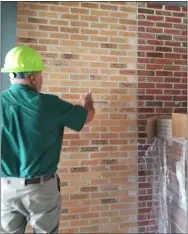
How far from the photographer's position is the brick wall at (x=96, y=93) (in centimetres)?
264

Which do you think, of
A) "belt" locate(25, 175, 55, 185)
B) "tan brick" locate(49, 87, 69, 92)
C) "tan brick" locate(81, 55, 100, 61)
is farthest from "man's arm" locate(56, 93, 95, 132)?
"tan brick" locate(81, 55, 100, 61)

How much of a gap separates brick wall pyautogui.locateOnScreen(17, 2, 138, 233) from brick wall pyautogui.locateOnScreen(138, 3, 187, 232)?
0.08 meters

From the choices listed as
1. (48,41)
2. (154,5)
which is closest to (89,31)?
(48,41)

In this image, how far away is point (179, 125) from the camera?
2426mm

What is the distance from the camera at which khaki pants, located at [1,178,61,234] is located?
1.71 m

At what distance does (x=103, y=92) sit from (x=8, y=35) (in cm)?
102

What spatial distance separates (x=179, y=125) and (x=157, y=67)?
2.53ft

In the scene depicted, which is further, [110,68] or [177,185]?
[110,68]

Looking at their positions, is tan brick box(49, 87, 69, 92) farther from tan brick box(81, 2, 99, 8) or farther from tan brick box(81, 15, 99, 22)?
tan brick box(81, 2, 99, 8)

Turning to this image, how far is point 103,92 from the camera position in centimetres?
Result: 277

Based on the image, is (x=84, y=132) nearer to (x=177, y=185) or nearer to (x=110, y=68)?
(x=110, y=68)

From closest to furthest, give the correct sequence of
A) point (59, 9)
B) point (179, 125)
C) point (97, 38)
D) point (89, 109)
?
point (89, 109) → point (179, 125) → point (59, 9) → point (97, 38)

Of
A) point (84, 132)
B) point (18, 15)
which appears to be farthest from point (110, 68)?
point (18, 15)

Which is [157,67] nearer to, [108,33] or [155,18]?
[155,18]
